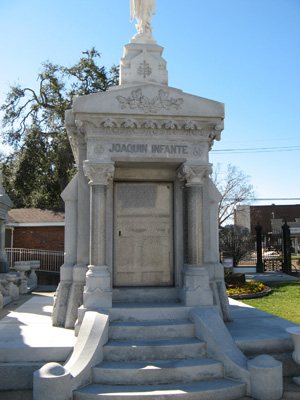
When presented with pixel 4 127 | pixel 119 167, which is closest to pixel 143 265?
pixel 119 167

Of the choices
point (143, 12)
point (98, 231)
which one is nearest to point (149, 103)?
point (98, 231)

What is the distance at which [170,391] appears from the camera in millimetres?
4453

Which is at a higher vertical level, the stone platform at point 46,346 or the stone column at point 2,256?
the stone column at point 2,256

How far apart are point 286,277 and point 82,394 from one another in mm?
17135

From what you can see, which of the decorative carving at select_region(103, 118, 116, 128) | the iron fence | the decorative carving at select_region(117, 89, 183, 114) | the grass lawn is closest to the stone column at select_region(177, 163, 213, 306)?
the decorative carving at select_region(117, 89, 183, 114)

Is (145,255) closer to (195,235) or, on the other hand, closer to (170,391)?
(195,235)

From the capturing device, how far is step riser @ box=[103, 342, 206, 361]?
16.9ft

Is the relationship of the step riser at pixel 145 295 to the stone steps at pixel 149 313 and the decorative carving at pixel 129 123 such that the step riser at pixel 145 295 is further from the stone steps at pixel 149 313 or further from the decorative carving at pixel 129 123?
the decorative carving at pixel 129 123

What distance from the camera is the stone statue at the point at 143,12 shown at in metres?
8.22

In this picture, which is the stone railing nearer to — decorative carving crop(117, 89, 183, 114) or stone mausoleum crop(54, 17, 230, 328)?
stone mausoleum crop(54, 17, 230, 328)

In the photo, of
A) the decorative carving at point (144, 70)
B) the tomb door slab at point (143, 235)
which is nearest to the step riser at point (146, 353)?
the tomb door slab at point (143, 235)

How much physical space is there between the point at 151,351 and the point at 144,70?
5.47m

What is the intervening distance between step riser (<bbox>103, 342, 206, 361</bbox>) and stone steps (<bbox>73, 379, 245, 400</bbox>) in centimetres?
51

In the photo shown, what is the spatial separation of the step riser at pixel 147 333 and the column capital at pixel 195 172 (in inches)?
98.1
